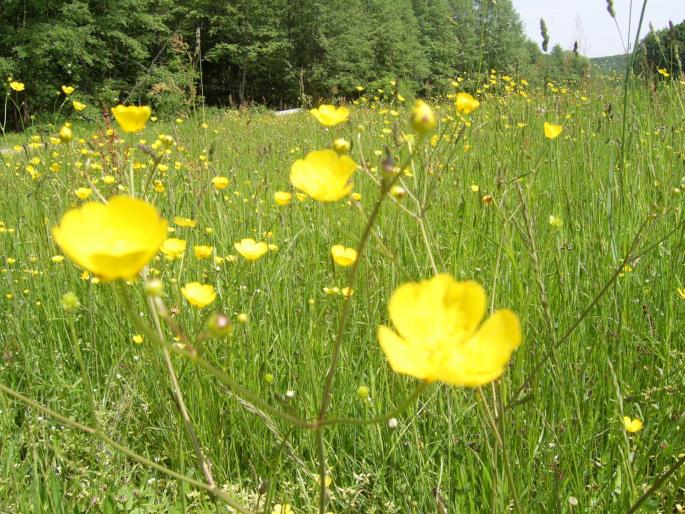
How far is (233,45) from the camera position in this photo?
675 inches

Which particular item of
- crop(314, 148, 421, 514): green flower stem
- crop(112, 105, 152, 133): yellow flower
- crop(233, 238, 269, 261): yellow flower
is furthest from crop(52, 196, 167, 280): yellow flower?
crop(233, 238, 269, 261): yellow flower

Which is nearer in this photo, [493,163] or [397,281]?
[397,281]

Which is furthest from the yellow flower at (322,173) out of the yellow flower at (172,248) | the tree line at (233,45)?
the tree line at (233,45)

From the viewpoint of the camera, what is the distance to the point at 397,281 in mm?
1399

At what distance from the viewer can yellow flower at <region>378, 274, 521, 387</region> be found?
1.31ft

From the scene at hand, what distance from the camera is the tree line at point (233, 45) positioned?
40.1 ft

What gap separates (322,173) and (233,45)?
18.1 metres

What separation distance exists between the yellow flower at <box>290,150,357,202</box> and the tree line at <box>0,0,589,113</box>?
42.1 ft

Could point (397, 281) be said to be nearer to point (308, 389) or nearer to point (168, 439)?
point (308, 389)

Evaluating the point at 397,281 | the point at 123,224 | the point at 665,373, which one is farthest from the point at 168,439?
the point at 665,373

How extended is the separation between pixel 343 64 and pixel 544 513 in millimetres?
19126

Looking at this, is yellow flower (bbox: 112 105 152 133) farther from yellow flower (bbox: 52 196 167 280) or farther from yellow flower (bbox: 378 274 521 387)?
yellow flower (bbox: 378 274 521 387)

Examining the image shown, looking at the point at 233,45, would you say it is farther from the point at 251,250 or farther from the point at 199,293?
the point at 199,293

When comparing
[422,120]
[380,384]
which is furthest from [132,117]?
[380,384]
